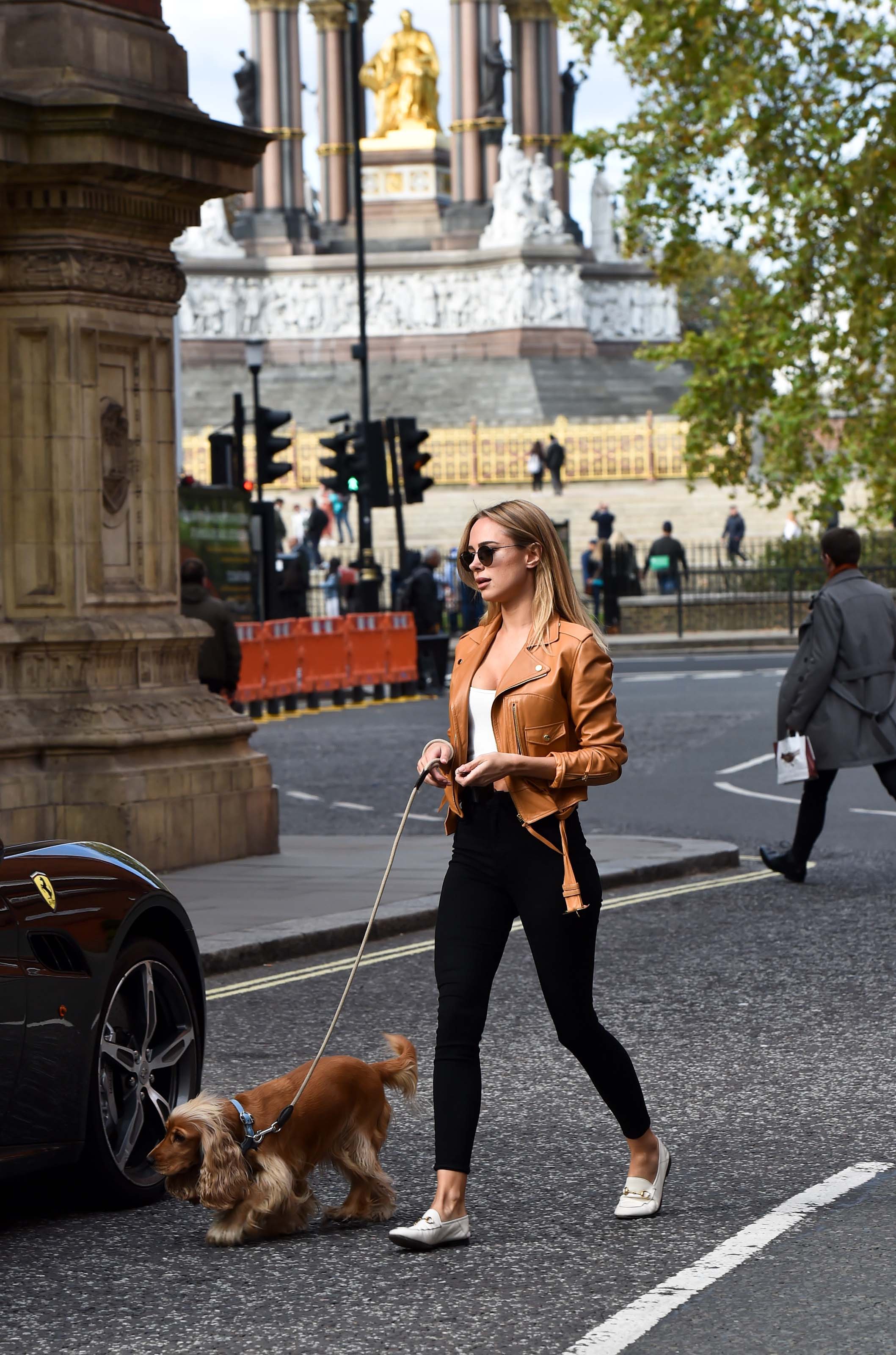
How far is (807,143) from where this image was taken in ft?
101

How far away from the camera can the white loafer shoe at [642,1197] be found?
550 cm

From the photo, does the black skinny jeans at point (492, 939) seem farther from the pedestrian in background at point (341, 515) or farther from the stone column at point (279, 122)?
the stone column at point (279, 122)

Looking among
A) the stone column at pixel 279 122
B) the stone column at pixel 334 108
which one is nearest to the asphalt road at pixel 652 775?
the stone column at pixel 279 122

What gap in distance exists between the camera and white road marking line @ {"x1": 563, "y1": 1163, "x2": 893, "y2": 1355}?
15.0ft

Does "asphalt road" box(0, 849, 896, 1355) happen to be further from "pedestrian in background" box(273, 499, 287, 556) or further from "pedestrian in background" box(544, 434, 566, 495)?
"pedestrian in background" box(544, 434, 566, 495)

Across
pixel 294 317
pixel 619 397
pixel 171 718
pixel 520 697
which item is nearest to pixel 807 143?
pixel 171 718

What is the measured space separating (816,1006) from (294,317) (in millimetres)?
60451

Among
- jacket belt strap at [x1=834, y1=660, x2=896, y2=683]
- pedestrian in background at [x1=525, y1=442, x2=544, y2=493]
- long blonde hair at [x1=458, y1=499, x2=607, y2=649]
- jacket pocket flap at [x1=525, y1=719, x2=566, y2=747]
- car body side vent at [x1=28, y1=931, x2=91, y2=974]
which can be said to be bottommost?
car body side vent at [x1=28, y1=931, x2=91, y2=974]

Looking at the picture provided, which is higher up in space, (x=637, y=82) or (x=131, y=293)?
(x=637, y=82)

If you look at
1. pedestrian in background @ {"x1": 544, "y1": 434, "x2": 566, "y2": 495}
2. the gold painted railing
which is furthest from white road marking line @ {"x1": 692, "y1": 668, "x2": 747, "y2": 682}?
the gold painted railing

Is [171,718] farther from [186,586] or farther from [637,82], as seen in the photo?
[637,82]

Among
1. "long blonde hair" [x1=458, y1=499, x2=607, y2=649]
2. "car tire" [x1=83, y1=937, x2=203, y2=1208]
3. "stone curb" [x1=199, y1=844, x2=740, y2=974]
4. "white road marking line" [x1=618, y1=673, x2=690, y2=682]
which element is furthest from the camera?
"white road marking line" [x1=618, y1=673, x2=690, y2=682]

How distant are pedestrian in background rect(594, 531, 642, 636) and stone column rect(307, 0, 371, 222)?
2997 centimetres

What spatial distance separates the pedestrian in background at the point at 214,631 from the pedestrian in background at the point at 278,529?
14.9 m
